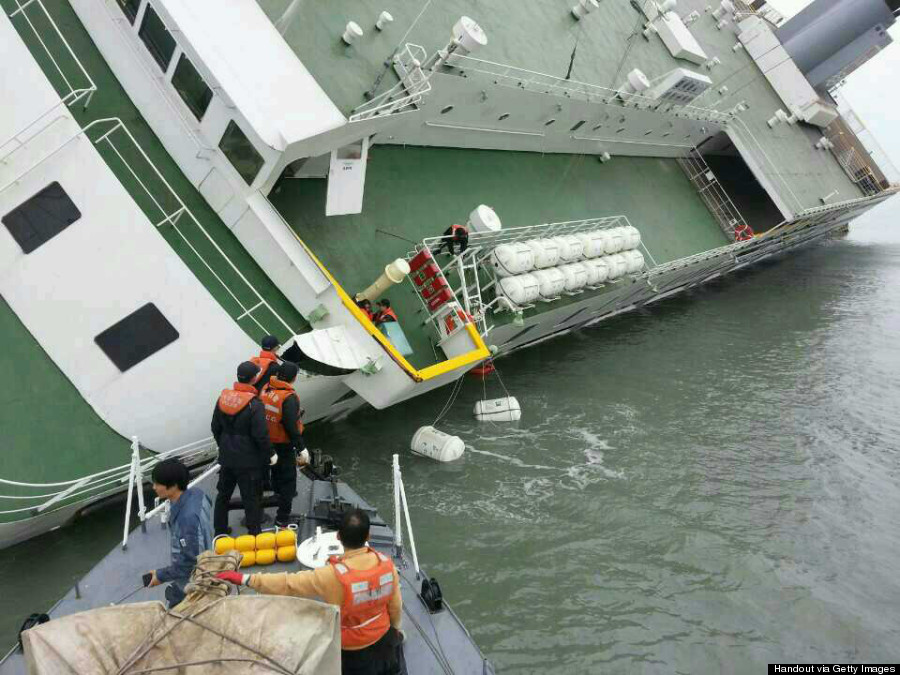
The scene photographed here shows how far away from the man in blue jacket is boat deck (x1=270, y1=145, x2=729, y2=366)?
229 inches

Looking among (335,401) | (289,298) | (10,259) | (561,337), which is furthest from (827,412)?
(10,259)

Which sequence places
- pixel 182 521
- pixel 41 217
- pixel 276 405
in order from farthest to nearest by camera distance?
pixel 41 217, pixel 276 405, pixel 182 521

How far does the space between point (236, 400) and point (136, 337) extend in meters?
3.32

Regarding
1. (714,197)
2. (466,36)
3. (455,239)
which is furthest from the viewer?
(714,197)

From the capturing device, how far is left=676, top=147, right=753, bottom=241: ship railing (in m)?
19.0

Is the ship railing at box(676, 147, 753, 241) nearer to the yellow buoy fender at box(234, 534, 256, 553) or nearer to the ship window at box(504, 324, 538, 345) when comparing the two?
the ship window at box(504, 324, 538, 345)

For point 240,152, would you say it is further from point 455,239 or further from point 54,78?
point 455,239

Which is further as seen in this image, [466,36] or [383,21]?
[383,21]

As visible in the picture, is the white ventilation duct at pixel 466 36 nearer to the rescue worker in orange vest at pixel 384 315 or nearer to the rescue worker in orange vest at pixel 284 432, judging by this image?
the rescue worker in orange vest at pixel 384 315

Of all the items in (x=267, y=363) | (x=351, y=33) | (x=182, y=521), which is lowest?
(x=182, y=521)

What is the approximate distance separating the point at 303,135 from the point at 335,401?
4223mm

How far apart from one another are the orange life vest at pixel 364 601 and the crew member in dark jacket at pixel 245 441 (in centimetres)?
199

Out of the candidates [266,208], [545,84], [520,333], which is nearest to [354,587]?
[266,208]

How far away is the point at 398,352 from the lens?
8.85 meters
